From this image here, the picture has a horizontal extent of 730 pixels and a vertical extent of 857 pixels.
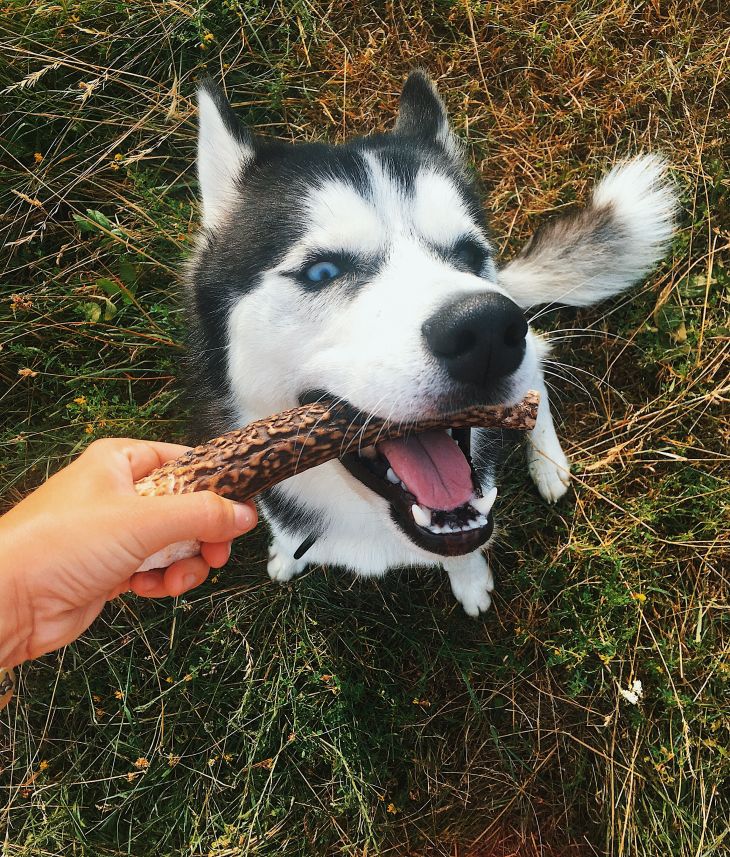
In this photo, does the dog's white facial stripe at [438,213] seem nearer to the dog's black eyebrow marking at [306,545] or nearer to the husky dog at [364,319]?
the husky dog at [364,319]

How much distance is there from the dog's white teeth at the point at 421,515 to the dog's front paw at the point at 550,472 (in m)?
1.30

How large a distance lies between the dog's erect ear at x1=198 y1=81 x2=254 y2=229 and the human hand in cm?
95

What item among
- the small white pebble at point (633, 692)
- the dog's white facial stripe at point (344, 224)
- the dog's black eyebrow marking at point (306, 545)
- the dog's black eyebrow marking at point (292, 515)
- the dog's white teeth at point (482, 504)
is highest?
the dog's white facial stripe at point (344, 224)

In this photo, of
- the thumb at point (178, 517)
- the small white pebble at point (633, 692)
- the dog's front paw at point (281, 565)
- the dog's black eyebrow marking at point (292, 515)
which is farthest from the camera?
the dog's front paw at point (281, 565)

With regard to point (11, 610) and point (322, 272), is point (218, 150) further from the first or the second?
point (11, 610)

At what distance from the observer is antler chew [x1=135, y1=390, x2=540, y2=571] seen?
1.62m

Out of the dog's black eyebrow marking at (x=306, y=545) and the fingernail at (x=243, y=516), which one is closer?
the fingernail at (x=243, y=516)

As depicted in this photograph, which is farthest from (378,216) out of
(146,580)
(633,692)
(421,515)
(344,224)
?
(633,692)

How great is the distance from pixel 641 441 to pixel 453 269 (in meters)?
1.71

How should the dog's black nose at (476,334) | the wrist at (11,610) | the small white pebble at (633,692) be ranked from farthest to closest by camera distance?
1. the small white pebble at (633,692)
2. the wrist at (11,610)
3. the dog's black nose at (476,334)

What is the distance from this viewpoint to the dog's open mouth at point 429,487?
1.78m

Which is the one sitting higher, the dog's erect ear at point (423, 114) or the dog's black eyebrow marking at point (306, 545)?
the dog's erect ear at point (423, 114)

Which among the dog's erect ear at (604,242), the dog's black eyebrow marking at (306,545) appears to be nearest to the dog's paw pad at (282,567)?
the dog's black eyebrow marking at (306,545)

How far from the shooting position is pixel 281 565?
9.38 ft
